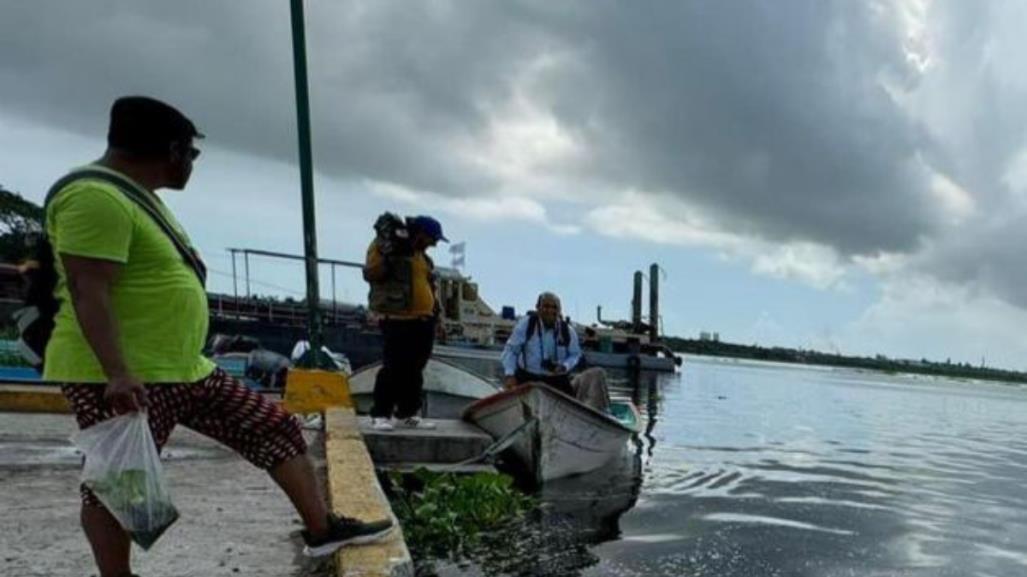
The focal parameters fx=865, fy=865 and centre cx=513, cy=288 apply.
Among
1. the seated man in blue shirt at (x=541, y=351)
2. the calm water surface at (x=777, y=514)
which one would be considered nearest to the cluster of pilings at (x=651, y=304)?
the calm water surface at (x=777, y=514)

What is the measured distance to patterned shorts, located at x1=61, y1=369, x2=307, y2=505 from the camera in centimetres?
278

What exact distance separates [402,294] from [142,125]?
16.3ft

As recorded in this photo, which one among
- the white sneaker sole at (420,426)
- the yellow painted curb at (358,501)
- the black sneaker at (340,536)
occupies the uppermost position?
the black sneaker at (340,536)

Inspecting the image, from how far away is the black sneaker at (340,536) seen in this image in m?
3.29

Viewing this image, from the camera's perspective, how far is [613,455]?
33.4 ft

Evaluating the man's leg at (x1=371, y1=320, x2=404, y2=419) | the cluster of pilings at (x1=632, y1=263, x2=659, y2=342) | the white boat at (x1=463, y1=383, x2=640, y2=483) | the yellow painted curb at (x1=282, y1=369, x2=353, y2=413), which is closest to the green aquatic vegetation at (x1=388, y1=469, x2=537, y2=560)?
the man's leg at (x1=371, y1=320, x2=404, y2=419)

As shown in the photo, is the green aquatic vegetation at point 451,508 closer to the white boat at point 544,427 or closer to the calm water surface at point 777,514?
the calm water surface at point 777,514

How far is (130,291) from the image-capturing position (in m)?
2.61

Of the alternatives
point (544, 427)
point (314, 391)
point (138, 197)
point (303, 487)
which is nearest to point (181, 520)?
point (303, 487)

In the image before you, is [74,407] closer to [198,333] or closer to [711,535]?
[198,333]

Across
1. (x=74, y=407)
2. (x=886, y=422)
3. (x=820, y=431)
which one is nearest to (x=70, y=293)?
(x=74, y=407)

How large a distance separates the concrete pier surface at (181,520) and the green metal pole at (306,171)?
2.27m

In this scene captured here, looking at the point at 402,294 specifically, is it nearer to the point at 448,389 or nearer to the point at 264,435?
the point at 264,435

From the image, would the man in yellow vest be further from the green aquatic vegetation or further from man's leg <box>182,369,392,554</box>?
man's leg <box>182,369,392,554</box>
